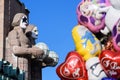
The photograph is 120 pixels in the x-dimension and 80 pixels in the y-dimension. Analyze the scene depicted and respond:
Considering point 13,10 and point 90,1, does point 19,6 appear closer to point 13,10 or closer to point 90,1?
point 13,10

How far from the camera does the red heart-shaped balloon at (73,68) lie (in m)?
12.2

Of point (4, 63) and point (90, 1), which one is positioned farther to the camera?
point (4, 63)

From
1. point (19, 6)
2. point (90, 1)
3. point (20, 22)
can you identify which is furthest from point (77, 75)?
point (19, 6)

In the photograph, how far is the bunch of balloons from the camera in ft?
37.7

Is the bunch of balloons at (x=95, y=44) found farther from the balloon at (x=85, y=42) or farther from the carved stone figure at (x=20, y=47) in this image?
the carved stone figure at (x=20, y=47)

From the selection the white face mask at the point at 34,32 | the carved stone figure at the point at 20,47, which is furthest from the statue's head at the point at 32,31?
the carved stone figure at the point at 20,47

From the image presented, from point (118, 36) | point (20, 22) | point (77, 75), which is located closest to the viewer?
point (118, 36)

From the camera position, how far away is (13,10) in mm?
20672

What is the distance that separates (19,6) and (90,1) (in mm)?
9264

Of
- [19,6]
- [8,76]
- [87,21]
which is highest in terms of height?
[19,6]

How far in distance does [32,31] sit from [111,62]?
870 centimetres

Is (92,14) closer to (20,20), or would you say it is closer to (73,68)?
(73,68)

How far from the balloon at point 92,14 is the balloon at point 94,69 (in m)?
0.71

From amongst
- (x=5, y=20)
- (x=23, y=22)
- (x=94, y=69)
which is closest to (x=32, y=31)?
(x=23, y=22)
